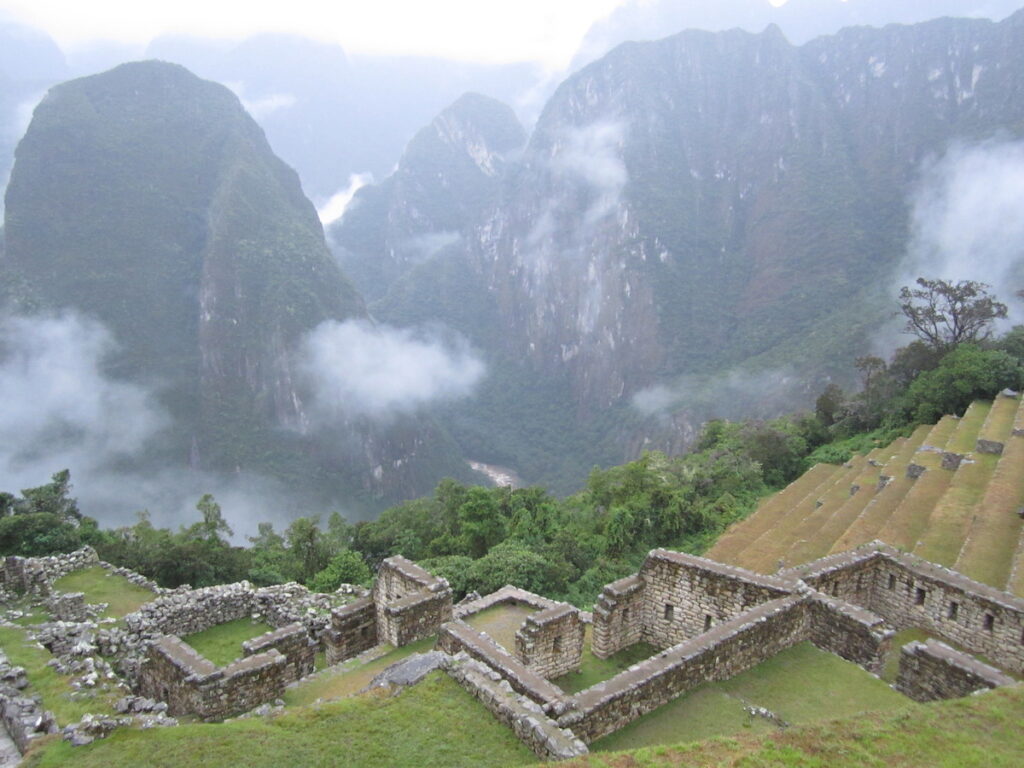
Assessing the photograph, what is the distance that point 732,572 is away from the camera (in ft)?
31.0

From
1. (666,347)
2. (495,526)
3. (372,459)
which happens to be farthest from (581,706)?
(666,347)

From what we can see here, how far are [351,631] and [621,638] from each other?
446 cm

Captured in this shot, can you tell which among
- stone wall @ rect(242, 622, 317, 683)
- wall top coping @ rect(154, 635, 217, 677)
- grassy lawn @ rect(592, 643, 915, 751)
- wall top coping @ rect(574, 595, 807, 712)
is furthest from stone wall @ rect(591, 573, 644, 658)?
wall top coping @ rect(154, 635, 217, 677)

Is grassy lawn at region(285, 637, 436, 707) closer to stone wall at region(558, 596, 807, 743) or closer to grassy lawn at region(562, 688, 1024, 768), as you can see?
stone wall at region(558, 596, 807, 743)

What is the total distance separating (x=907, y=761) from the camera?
5.59 m

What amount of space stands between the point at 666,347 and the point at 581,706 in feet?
515

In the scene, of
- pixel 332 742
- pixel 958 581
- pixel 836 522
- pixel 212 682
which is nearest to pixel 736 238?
pixel 836 522

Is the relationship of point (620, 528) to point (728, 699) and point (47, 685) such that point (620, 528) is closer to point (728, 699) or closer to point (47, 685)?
point (728, 699)

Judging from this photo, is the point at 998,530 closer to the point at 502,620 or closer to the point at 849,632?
the point at 849,632

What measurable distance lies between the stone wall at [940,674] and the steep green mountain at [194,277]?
364 feet

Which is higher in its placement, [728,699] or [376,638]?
[728,699]

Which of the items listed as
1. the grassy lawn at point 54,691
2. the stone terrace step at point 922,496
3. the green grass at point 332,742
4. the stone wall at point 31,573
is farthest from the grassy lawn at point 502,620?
the stone wall at point 31,573

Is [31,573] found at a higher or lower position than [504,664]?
lower

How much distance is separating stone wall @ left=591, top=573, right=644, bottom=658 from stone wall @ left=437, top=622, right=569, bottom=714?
1.91 metres
